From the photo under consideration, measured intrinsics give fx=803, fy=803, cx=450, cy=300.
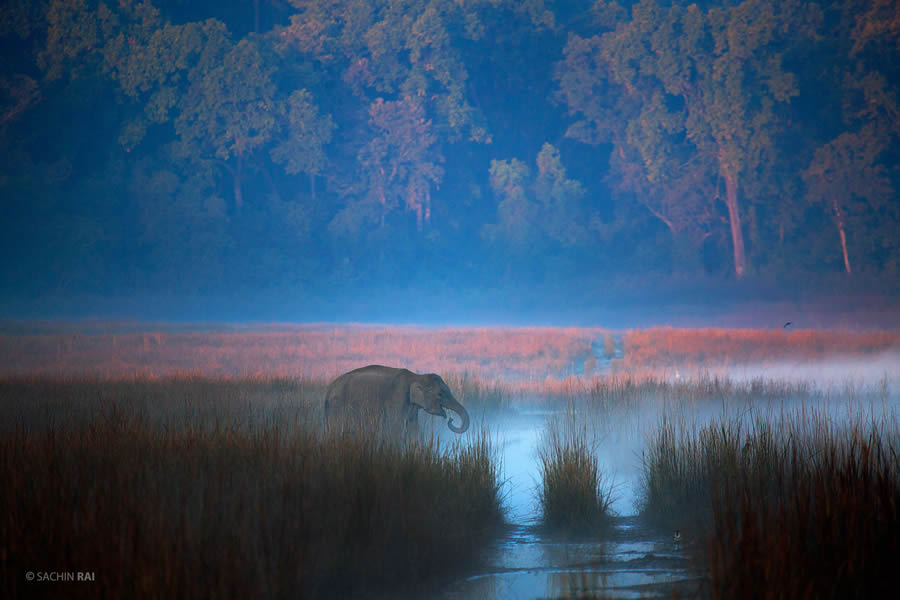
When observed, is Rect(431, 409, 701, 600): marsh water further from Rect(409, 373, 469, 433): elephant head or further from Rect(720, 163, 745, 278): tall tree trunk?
Rect(720, 163, 745, 278): tall tree trunk

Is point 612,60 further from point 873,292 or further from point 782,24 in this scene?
point 873,292

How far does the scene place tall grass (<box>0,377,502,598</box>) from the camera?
3.59 m

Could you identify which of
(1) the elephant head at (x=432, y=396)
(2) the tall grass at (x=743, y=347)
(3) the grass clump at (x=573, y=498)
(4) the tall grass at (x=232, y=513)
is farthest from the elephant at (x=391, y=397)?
(2) the tall grass at (x=743, y=347)

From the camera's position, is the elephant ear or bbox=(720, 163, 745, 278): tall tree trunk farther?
bbox=(720, 163, 745, 278): tall tree trunk

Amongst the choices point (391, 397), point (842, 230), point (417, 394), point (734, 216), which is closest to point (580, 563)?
point (417, 394)

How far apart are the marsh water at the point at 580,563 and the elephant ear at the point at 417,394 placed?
4.31 feet

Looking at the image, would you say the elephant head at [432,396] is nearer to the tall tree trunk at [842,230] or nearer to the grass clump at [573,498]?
the grass clump at [573,498]

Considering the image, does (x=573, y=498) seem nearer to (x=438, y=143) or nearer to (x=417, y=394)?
(x=417, y=394)

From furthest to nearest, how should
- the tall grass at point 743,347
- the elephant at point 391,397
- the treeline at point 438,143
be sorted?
1. the treeline at point 438,143
2. the tall grass at point 743,347
3. the elephant at point 391,397

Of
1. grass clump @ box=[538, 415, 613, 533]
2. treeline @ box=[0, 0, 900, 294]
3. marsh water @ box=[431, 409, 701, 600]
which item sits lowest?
marsh water @ box=[431, 409, 701, 600]

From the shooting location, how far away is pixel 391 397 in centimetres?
807

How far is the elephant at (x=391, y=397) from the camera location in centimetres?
791

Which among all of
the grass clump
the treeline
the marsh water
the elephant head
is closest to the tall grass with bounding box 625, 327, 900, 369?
the elephant head

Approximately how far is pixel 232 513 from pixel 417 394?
3955 millimetres
